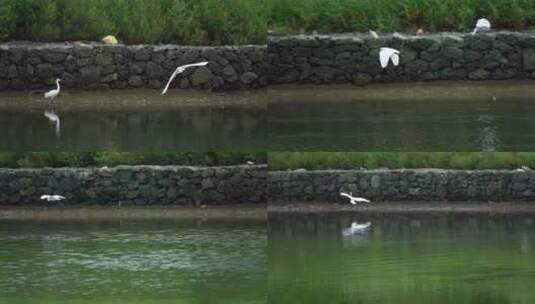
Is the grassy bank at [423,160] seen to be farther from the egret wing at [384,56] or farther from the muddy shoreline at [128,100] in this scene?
the egret wing at [384,56]

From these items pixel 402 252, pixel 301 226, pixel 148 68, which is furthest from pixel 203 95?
pixel 402 252

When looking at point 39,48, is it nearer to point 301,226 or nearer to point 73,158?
point 73,158

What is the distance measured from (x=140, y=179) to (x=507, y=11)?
5032 millimetres

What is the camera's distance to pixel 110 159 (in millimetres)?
17297

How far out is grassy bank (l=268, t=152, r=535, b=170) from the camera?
1703cm

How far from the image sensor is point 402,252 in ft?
47.4

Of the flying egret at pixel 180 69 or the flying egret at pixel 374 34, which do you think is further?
the flying egret at pixel 374 34

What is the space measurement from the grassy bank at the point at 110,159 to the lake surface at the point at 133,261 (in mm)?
791

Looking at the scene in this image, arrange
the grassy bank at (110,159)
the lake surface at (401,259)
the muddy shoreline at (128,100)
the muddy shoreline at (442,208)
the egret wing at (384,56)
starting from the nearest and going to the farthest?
1. the lake surface at (401,259)
2. the egret wing at (384,56)
3. the muddy shoreline at (128,100)
4. the grassy bank at (110,159)
5. the muddy shoreline at (442,208)

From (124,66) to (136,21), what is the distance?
674mm

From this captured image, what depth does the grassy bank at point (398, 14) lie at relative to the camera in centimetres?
1541

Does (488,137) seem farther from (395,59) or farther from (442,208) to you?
(442,208)

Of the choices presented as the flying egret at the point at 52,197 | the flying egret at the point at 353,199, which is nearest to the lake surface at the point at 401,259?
the flying egret at the point at 353,199

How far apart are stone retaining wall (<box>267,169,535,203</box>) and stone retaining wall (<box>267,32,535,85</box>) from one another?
237 centimetres
